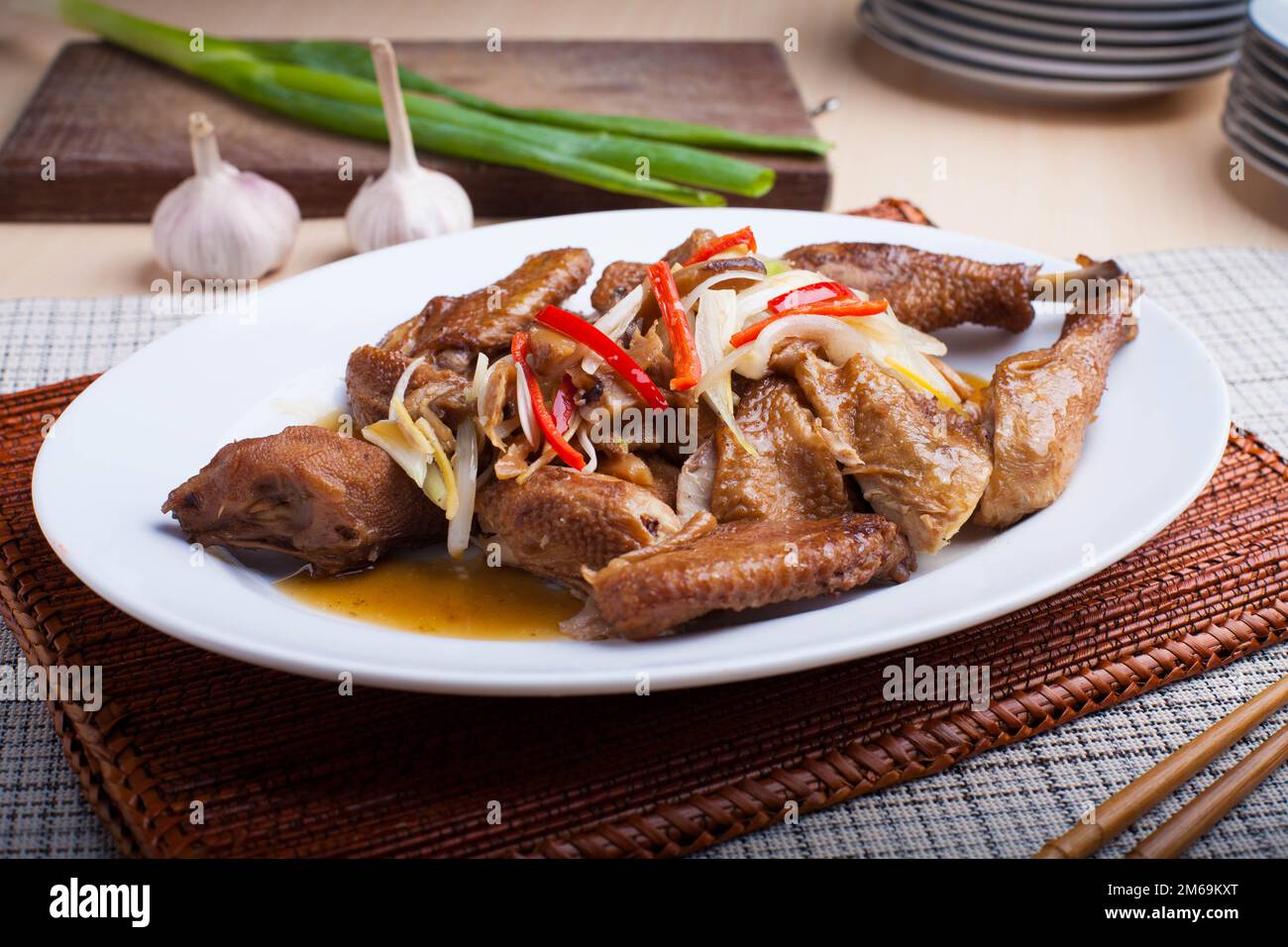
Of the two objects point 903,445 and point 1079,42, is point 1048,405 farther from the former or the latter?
point 1079,42

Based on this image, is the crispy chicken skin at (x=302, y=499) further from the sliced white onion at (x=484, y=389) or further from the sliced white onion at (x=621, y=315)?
the sliced white onion at (x=621, y=315)

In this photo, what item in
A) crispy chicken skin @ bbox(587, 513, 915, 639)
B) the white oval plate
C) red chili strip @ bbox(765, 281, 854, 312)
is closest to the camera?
the white oval plate

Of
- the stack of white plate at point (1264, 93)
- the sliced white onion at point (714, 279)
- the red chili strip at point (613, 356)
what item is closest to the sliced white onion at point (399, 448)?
the red chili strip at point (613, 356)

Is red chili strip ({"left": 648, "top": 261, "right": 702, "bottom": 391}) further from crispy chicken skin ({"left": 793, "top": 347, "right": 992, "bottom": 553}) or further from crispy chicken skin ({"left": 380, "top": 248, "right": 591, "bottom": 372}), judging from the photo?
crispy chicken skin ({"left": 380, "top": 248, "right": 591, "bottom": 372})

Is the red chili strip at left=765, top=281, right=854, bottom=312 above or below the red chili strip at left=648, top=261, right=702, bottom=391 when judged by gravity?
above

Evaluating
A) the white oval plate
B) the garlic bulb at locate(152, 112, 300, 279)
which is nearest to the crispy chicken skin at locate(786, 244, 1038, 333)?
the white oval plate

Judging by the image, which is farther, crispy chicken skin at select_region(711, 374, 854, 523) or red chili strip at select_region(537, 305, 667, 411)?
red chili strip at select_region(537, 305, 667, 411)
